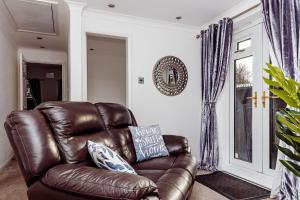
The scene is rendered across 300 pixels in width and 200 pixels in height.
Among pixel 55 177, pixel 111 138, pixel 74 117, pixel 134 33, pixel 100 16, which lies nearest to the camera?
pixel 55 177

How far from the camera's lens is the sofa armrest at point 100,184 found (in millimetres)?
1035

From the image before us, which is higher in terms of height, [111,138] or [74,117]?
[74,117]

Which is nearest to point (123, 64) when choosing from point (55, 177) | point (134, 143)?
point (134, 143)

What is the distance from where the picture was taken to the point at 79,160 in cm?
164

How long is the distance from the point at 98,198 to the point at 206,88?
9.49ft

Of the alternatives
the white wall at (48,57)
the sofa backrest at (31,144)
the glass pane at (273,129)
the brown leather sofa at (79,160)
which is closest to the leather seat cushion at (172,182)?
the brown leather sofa at (79,160)

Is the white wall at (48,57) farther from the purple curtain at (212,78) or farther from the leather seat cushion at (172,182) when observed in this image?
the leather seat cushion at (172,182)

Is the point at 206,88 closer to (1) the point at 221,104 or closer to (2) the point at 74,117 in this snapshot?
(1) the point at 221,104

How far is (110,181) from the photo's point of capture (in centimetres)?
109

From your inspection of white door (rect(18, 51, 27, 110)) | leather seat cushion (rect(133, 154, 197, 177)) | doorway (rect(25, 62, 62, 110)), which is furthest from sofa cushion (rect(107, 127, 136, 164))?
doorway (rect(25, 62, 62, 110))

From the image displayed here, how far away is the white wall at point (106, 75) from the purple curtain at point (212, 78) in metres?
2.33

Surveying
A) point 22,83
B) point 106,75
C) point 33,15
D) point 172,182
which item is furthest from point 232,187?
point 22,83

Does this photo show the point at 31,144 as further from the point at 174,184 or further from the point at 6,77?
the point at 6,77

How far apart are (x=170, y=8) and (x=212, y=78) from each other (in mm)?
1243
